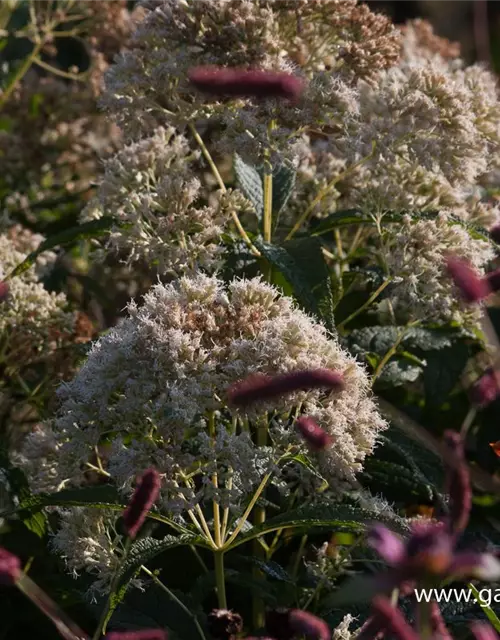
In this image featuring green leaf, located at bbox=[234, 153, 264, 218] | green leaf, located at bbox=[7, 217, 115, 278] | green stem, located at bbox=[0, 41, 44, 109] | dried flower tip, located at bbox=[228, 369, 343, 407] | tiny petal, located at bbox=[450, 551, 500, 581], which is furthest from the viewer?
green stem, located at bbox=[0, 41, 44, 109]

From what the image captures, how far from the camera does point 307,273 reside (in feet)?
5.34

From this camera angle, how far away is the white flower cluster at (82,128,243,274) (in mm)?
1680

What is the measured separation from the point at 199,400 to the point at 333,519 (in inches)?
8.8

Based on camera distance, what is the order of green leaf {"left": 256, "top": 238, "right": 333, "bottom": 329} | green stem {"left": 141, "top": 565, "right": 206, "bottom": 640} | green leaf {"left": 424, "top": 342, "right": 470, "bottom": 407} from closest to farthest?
green stem {"left": 141, "top": 565, "right": 206, "bottom": 640} < green leaf {"left": 256, "top": 238, "right": 333, "bottom": 329} < green leaf {"left": 424, "top": 342, "right": 470, "bottom": 407}

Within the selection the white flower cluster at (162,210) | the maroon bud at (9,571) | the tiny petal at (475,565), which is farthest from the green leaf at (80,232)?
the tiny petal at (475,565)

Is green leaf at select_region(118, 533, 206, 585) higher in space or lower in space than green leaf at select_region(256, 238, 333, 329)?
lower

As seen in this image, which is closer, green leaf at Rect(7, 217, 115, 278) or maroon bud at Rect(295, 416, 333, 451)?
maroon bud at Rect(295, 416, 333, 451)

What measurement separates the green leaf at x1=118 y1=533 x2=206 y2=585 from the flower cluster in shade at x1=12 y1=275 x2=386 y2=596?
0.04 metres

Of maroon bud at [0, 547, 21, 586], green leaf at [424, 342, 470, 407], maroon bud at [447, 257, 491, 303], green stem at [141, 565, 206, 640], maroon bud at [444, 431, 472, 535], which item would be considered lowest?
green stem at [141, 565, 206, 640]

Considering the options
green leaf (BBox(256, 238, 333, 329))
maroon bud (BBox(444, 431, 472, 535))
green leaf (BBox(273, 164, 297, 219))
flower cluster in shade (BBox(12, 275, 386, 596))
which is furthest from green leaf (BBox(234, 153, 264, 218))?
maroon bud (BBox(444, 431, 472, 535))

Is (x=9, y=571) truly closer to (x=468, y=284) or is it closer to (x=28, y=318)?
(x=468, y=284)

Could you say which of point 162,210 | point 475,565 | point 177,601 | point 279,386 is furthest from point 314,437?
point 162,210

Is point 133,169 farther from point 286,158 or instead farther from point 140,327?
point 140,327

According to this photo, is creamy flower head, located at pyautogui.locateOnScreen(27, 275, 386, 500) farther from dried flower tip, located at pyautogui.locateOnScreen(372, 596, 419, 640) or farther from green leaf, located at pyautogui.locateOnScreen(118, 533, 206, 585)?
dried flower tip, located at pyautogui.locateOnScreen(372, 596, 419, 640)
